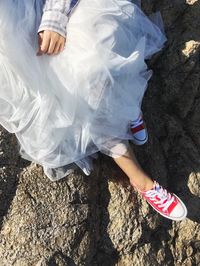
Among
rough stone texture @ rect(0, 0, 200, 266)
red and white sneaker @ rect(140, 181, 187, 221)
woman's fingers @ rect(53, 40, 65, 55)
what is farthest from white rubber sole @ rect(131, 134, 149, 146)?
woman's fingers @ rect(53, 40, 65, 55)

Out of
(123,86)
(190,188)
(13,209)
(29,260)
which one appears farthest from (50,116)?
(190,188)

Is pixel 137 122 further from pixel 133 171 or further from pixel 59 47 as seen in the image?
pixel 59 47

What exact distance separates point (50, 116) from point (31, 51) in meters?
0.31

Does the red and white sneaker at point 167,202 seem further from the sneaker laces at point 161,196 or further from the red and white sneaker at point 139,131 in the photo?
the red and white sneaker at point 139,131

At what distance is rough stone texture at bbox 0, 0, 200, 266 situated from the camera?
298cm

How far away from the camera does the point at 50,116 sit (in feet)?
8.91

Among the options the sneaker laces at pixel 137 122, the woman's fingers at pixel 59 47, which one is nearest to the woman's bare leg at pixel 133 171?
the sneaker laces at pixel 137 122

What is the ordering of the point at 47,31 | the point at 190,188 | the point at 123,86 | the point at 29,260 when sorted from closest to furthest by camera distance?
the point at 47,31
the point at 123,86
the point at 29,260
the point at 190,188

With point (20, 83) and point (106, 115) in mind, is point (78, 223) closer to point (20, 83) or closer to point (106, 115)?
point (106, 115)

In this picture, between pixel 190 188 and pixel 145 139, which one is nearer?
pixel 145 139

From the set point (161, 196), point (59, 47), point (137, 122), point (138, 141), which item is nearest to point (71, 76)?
point (59, 47)

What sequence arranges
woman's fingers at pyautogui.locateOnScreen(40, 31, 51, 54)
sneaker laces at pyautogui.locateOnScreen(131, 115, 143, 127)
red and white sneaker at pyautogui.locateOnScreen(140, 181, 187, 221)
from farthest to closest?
red and white sneaker at pyautogui.locateOnScreen(140, 181, 187, 221)
sneaker laces at pyautogui.locateOnScreen(131, 115, 143, 127)
woman's fingers at pyautogui.locateOnScreen(40, 31, 51, 54)

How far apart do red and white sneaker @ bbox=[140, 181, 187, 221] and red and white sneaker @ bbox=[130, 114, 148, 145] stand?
22cm

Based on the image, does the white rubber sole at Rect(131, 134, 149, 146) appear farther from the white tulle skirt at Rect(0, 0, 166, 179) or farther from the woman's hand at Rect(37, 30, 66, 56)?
the woman's hand at Rect(37, 30, 66, 56)
